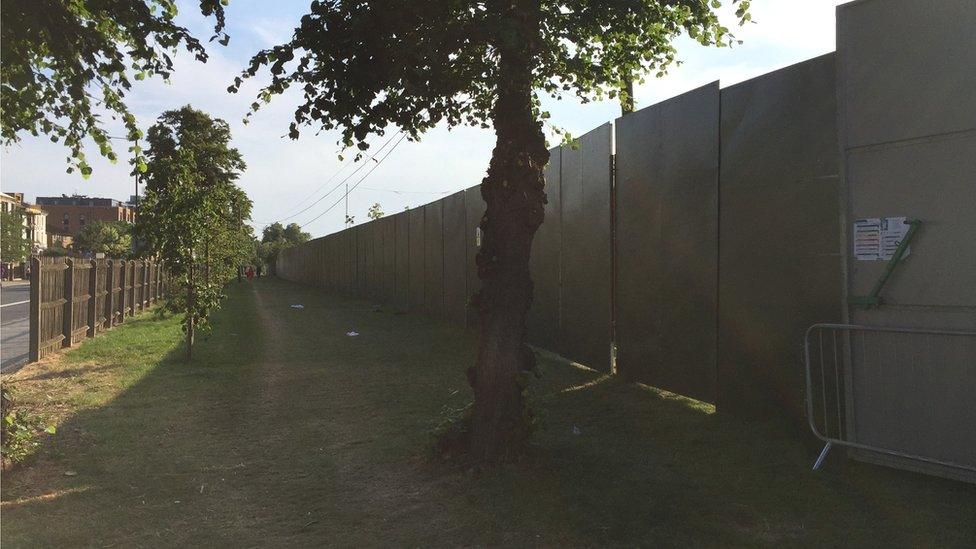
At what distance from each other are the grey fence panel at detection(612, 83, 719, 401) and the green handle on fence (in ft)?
5.84

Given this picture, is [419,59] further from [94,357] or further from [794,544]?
[94,357]

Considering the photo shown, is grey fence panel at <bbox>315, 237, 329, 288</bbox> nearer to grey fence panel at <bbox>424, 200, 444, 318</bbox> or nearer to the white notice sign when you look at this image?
grey fence panel at <bbox>424, 200, 444, 318</bbox>

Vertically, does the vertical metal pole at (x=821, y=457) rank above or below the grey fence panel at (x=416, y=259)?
below

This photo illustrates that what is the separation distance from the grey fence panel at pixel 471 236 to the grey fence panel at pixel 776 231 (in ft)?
27.8

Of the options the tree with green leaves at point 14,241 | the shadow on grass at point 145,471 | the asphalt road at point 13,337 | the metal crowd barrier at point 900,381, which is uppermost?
the tree with green leaves at point 14,241

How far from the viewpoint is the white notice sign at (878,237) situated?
4164 millimetres

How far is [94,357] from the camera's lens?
36.7 ft

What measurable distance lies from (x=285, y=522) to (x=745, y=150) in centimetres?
433

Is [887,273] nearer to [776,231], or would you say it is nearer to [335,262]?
[776,231]

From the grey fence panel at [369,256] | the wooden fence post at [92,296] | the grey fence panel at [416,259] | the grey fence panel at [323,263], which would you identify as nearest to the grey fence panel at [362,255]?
the grey fence panel at [369,256]

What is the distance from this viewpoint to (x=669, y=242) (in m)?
6.74

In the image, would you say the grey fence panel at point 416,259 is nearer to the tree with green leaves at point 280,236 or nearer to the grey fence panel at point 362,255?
the grey fence panel at point 362,255

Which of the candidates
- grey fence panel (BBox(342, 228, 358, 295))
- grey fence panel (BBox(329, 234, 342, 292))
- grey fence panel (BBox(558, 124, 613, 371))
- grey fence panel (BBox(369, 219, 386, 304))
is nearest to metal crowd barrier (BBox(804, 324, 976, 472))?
grey fence panel (BBox(558, 124, 613, 371))

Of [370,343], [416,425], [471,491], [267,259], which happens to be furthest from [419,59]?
[267,259]
